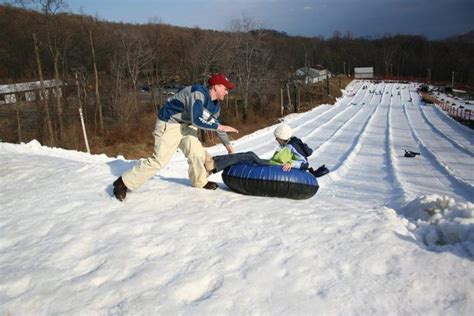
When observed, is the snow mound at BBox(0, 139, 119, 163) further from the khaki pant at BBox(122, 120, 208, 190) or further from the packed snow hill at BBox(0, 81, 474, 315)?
the khaki pant at BBox(122, 120, 208, 190)

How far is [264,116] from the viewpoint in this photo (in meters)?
43.9

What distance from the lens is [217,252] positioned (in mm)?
3811

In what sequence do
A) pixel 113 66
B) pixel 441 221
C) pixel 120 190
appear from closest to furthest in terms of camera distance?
pixel 441 221
pixel 120 190
pixel 113 66

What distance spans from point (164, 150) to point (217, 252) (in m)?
1.97

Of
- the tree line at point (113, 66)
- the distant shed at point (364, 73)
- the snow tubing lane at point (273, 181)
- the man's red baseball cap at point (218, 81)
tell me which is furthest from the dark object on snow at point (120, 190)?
the distant shed at point (364, 73)

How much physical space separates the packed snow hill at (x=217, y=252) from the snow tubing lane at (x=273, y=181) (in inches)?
8.2

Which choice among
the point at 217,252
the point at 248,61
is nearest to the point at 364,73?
the point at 248,61

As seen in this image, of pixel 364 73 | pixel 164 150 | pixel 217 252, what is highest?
pixel 164 150

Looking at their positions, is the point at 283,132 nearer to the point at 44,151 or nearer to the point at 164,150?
the point at 164,150

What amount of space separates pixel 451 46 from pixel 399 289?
518 feet

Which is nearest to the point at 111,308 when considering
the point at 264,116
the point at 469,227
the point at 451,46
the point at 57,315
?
the point at 57,315

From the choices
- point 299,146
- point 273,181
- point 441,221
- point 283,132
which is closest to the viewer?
point 441,221

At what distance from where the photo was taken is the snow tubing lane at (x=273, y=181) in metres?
5.65

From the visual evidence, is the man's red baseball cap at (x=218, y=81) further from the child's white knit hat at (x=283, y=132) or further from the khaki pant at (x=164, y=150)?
the child's white knit hat at (x=283, y=132)
